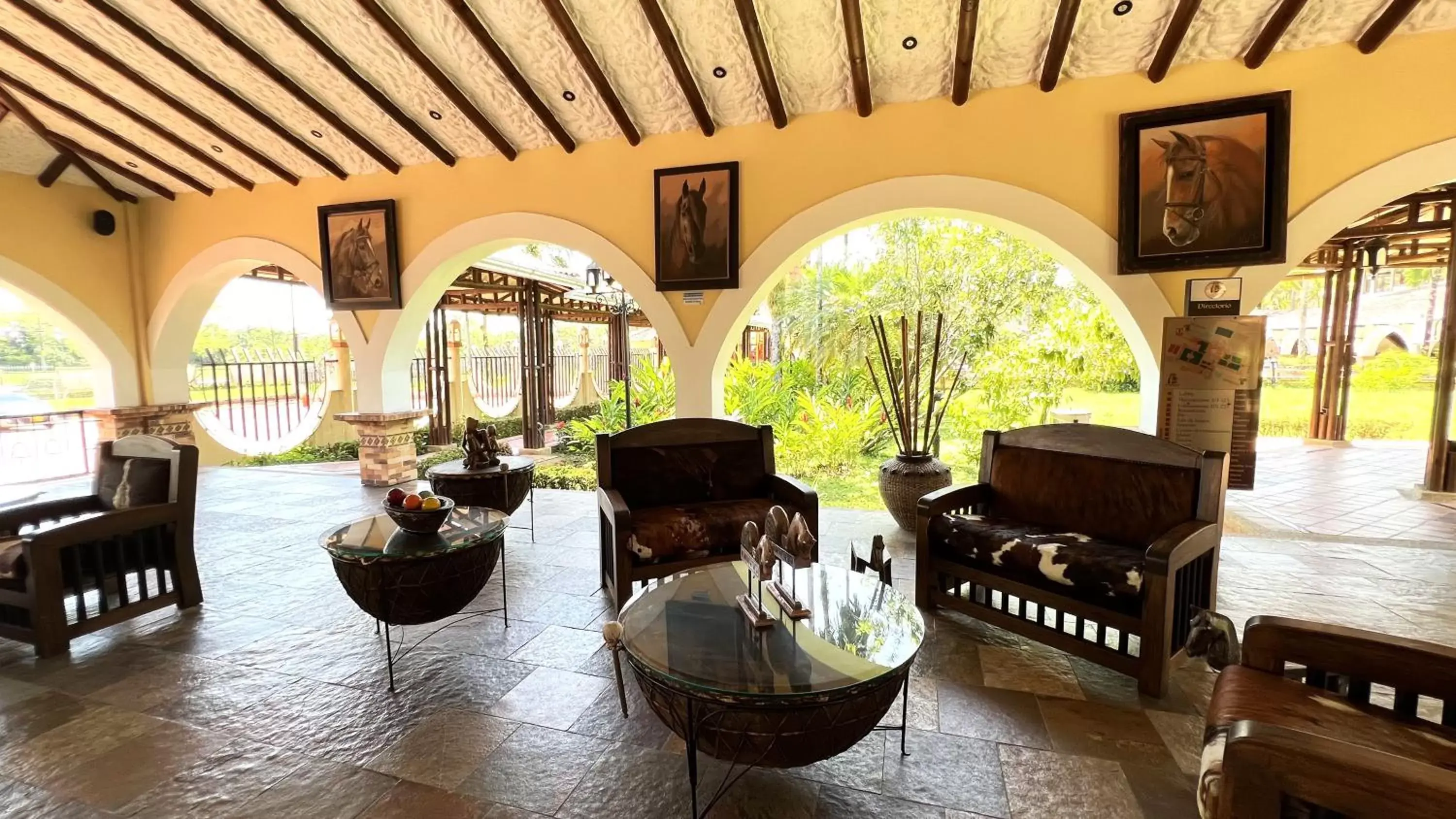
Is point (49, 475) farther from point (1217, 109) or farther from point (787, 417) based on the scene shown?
point (1217, 109)

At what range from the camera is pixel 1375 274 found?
769 centimetres

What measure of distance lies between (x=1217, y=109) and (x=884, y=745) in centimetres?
419

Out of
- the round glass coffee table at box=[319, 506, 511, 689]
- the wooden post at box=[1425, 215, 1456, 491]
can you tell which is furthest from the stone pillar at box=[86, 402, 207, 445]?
the wooden post at box=[1425, 215, 1456, 491]

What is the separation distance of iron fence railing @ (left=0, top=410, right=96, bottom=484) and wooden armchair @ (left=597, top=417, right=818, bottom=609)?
7380 mm

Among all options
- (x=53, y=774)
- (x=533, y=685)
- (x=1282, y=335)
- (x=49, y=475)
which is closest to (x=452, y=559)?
(x=533, y=685)

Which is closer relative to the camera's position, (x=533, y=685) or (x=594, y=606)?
(x=533, y=685)

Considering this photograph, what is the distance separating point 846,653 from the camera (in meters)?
1.74

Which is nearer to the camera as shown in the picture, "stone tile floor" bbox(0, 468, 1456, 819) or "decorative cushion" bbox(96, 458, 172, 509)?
"stone tile floor" bbox(0, 468, 1456, 819)

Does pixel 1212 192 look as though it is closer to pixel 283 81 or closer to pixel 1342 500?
pixel 1342 500

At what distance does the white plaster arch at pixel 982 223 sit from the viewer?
13.3 ft

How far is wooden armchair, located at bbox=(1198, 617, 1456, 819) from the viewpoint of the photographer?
1032 millimetres

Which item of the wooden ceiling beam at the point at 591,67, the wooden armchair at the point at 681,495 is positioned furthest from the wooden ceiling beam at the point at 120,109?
the wooden armchair at the point at 681,495

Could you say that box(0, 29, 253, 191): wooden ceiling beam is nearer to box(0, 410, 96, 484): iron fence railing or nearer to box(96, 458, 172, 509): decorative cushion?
box(0, 410, 96, 484): iron fence railing

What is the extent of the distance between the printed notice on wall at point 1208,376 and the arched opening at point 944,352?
2.17 m
